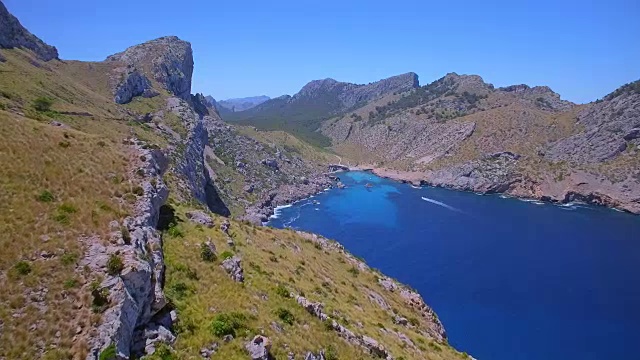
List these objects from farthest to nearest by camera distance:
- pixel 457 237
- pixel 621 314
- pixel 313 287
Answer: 1. pixel 457 237
2. pixel 621 314
3. pixel 313 287

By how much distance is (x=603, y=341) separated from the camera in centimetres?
9494

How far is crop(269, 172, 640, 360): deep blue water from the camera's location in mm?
95562

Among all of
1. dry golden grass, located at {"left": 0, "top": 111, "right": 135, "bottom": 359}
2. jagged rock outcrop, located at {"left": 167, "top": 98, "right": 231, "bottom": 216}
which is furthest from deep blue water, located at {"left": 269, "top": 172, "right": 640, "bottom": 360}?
dry golden grass, located at {"left": 0, "top": 111, "right": 135, "bottom": 359}

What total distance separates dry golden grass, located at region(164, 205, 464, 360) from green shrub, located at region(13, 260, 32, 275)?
9558 millimetres

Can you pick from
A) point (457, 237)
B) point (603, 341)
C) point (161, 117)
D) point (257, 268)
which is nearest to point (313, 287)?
point (257, 268)

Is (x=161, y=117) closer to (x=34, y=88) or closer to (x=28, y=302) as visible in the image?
(x=34, y=88)

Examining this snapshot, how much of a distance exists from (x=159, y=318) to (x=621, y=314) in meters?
114

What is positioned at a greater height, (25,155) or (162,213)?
(25,155)

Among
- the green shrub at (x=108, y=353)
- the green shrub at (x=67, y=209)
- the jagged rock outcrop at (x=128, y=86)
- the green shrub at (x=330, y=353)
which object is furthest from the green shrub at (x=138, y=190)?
the jagged rock outcrop at (x=128, y=86)

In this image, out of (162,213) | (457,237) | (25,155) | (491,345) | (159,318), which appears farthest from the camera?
(457,237)

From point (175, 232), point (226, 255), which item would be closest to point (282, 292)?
point (226, 255)

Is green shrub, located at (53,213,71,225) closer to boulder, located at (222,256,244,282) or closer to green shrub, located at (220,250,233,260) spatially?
boulder, located at (222,256,244,282)

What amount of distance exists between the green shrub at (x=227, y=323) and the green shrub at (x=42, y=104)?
83.8 meters

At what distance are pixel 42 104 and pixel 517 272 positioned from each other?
129 meters
